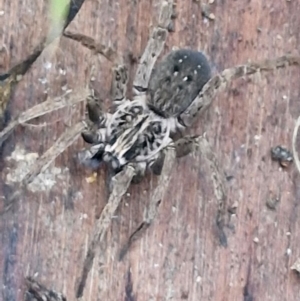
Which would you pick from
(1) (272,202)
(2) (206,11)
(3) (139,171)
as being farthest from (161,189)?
(2) (206,11)

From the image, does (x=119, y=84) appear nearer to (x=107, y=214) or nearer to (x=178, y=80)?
(x=178, y=80)

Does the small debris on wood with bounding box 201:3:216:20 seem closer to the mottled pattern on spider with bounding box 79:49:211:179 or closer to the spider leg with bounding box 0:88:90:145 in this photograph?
the mottled pattern on spider with bounding box 79:49:211:179

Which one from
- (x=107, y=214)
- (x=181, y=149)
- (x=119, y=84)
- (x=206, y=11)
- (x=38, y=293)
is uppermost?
(x=206, y=11)

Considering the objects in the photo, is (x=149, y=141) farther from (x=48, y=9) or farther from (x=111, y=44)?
(x=48, y=9)

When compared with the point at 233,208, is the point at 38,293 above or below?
below

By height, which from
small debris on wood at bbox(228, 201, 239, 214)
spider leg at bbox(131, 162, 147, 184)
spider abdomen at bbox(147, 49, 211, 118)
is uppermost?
spider abdomen at bbox(147, 49, 211, 118)

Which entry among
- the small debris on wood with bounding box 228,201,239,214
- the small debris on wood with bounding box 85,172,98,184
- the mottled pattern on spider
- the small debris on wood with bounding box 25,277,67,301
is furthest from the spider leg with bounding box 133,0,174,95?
the small debris on wood with bounding box 25,277,67,301

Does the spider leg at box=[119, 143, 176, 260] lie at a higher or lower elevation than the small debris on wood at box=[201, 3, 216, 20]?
lower
